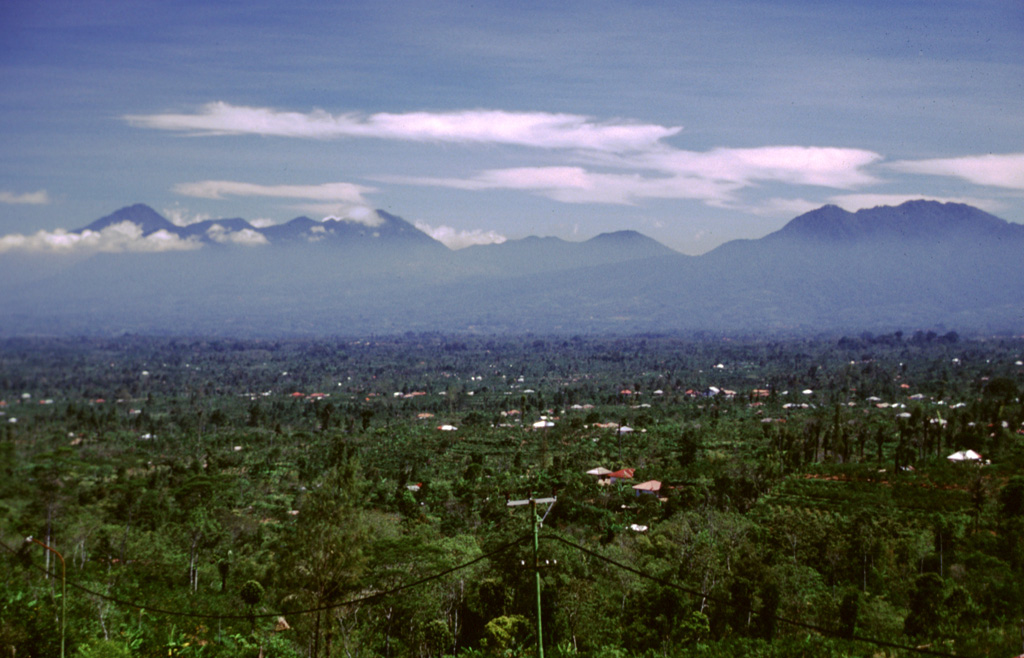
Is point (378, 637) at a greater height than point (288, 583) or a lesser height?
lesser

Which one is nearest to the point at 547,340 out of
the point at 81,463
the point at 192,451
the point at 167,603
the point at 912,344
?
the point at 912,344

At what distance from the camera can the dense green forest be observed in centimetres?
1574

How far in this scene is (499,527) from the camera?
25641 mm

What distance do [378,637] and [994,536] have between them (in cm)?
Result: 1936

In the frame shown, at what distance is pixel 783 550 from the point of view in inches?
891

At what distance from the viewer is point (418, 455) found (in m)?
40.8

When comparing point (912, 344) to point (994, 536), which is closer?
point (994, 536)

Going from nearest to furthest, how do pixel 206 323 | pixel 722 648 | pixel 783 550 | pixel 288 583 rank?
pixel 288 583 < pixel 722 648 < pixel 783 550 < pixel 206 323

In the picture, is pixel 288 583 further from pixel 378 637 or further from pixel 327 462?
pixel 327 462

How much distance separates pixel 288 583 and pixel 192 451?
3413cm

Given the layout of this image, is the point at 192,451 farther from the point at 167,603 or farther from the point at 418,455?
the point at 167,603

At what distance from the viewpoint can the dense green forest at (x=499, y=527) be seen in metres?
15.7

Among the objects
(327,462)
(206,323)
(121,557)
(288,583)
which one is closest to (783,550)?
(288,583)

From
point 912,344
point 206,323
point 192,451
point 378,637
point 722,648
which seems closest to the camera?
point 722,648
